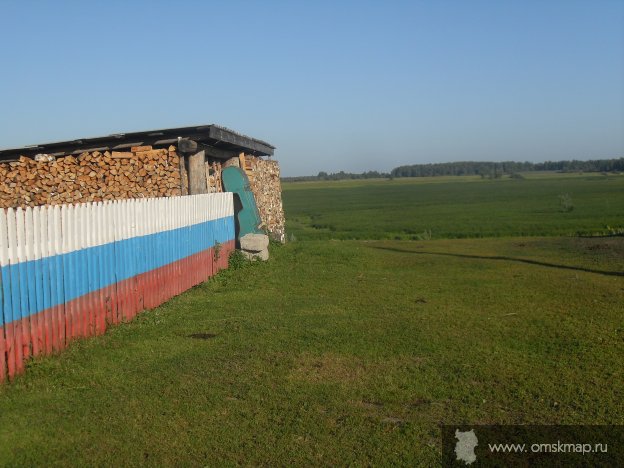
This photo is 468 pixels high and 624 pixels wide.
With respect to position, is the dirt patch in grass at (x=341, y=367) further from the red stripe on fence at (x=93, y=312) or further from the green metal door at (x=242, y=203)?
the green metal door at (x=242, y=203)

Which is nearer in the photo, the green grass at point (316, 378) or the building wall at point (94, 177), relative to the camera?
the green grass at point (316, 378)

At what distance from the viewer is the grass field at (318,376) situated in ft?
16.5

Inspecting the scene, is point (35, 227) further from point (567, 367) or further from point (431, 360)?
point (567, 367)

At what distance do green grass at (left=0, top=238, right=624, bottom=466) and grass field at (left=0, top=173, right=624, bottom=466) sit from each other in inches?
0.8

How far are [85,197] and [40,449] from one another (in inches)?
444

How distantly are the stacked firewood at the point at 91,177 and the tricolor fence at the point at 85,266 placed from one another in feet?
9.17

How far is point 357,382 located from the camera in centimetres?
646

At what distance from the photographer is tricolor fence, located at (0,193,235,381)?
6719 millimetres

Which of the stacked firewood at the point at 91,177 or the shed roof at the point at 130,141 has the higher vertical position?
the shed roof at the point at 130,141

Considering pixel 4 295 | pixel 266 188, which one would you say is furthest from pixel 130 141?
pixel 4 295
